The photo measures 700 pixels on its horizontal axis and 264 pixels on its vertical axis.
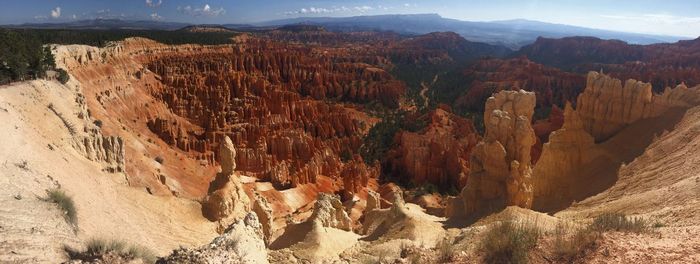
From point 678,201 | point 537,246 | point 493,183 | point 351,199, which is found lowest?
point 351,199

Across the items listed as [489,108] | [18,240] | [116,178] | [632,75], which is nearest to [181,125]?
[116,178]

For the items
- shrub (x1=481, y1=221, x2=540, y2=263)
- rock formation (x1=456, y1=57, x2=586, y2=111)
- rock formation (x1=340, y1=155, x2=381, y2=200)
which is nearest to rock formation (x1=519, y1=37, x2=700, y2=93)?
rock formation (x1=456, y1=57, x2=586, y2=111)

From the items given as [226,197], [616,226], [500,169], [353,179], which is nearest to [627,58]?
[353,179]

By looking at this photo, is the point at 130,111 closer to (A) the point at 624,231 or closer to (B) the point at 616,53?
(A) the point at 624,231

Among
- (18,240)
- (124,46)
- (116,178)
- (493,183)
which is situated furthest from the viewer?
(124,46)

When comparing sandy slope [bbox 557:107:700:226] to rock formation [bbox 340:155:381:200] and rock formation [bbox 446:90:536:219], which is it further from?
rock formation [bbox 340:155:381:200]

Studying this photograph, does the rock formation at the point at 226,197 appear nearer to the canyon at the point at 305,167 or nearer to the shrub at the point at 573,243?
the canyon at the point at 305,167
